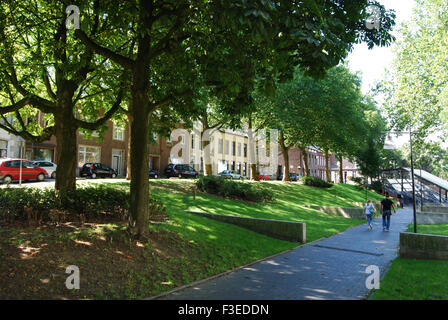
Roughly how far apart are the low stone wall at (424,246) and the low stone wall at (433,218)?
543 inches

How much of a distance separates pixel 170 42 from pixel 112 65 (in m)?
6.43

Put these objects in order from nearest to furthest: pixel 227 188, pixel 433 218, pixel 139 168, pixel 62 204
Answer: pixel 139 168 → pixel 62 204 → pixel 227 188 → pixel 433 218

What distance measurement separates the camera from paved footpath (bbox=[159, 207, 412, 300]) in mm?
5836

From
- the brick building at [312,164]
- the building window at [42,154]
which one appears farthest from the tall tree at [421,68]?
the brick building at [312,164]

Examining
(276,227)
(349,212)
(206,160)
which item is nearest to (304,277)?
(276,227)

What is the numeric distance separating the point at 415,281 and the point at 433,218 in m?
17.0

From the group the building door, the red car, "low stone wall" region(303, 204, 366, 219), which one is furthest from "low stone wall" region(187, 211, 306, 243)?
the building door

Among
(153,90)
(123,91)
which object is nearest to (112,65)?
(123,91)

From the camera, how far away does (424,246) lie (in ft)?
29.5

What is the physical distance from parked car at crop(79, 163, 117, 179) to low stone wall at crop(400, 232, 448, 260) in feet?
87.3

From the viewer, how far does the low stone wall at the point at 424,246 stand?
868cm

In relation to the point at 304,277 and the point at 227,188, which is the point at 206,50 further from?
the point at 227,188

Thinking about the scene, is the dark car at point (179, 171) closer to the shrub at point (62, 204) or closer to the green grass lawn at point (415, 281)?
the shrub at point (62, 204)
